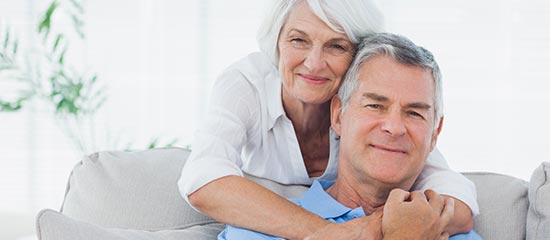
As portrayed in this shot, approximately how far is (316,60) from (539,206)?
0.62m

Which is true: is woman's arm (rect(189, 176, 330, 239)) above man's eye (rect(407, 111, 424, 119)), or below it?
below

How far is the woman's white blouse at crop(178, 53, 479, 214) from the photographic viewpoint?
5.83 feet

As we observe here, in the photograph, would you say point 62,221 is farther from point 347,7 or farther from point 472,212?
point 472,212

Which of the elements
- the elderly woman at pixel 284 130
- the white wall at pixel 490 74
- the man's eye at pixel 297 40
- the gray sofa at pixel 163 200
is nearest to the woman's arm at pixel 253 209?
the elderly woman at pixel 284 130

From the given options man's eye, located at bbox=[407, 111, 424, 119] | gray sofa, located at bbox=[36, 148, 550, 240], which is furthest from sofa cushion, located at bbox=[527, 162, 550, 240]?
man's eye, located at bbox=[407, 111, 424, 119]

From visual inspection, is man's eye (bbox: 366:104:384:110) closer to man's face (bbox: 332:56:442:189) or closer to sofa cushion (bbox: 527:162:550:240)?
man's face (bbox: 332:56:442:189)

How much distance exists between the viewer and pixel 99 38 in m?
4.28

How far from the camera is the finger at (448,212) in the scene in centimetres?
164

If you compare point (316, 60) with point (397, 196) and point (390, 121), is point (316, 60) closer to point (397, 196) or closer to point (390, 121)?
point (390, 121)

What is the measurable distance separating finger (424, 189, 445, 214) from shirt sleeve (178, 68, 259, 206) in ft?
1.38

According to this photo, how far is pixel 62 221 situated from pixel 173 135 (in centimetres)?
277

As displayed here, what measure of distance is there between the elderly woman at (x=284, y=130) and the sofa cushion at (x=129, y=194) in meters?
0.13

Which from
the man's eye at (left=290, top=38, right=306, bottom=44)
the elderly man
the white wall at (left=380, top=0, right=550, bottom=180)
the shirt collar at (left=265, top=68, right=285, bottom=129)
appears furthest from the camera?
the white wall at (left=380, top=0, right=550, bottom=180)

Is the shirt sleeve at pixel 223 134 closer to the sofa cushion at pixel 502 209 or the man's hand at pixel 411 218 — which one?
the man's hand at pixel 411 218
